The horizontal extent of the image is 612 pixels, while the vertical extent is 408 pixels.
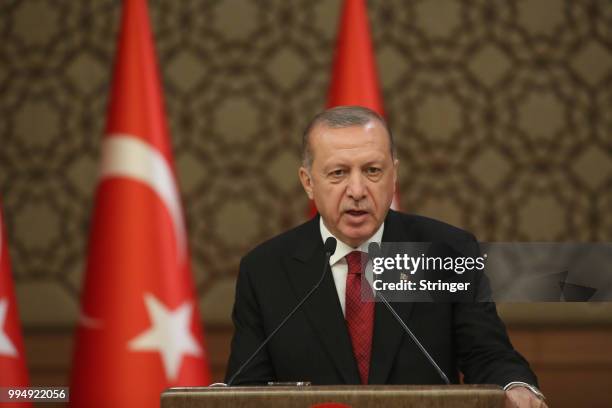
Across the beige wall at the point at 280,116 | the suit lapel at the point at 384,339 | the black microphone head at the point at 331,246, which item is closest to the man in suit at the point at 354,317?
the suit lapel at the point at 384,339

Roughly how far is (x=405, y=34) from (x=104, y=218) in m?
1.69

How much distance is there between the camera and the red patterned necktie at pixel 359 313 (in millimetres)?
1935

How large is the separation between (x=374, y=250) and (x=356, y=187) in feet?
0.57

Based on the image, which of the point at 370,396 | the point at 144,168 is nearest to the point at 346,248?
the point at 370,396

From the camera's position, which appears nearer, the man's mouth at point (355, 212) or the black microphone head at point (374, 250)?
the black microphone head at point (374, 250)

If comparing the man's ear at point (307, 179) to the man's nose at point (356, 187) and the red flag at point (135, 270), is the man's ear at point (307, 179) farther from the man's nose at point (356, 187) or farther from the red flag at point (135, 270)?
the red flag at point (135, 270)

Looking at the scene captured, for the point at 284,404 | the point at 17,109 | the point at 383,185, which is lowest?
the point at 284,404

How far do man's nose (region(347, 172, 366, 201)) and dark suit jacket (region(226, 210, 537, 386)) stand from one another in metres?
0.22

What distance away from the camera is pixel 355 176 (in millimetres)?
1932

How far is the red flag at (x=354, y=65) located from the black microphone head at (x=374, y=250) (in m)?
1.33

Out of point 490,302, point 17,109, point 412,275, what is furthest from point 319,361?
point 17,109

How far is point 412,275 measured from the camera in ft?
5.89

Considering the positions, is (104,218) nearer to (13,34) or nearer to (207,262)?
(207,262)

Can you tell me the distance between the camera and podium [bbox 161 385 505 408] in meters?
Result: 1.35
